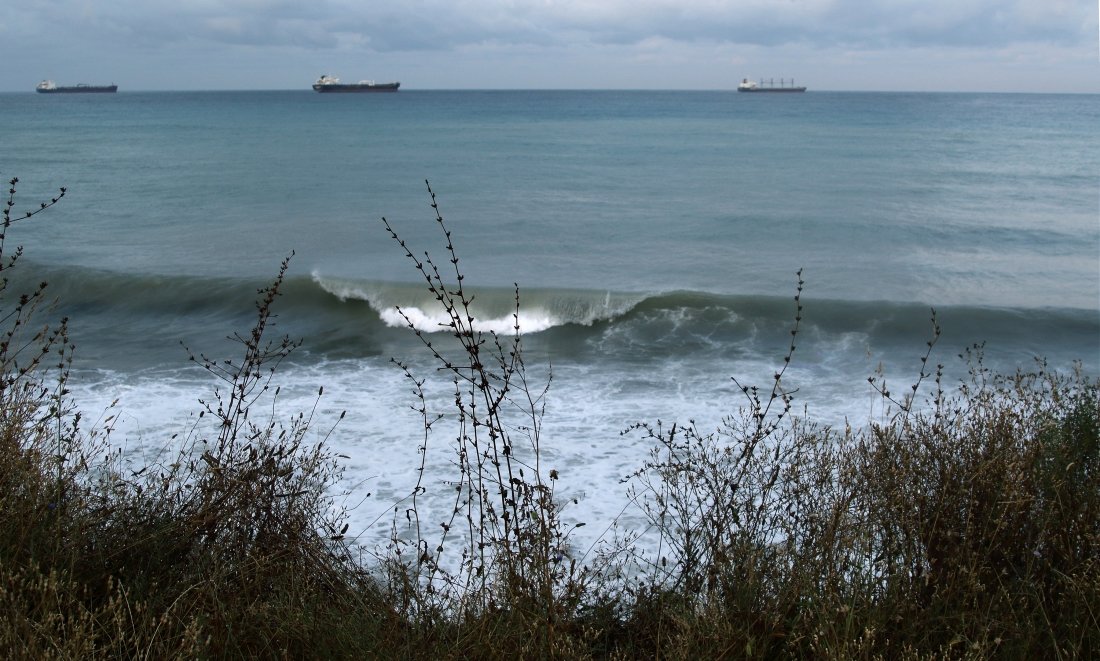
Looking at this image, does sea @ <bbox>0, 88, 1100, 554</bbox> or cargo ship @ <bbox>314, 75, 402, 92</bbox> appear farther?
cargo ship @ <bbox>314, 75, 402, 92</bbox>

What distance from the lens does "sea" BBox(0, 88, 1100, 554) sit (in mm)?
9523

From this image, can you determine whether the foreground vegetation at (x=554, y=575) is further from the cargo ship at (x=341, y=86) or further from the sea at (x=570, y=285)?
the cargo ship at (x=341, y=86)

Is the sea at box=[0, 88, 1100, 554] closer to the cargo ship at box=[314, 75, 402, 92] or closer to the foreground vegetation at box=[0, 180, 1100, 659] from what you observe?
the foreground vegetation at box=[0, 180, 1100, 659]

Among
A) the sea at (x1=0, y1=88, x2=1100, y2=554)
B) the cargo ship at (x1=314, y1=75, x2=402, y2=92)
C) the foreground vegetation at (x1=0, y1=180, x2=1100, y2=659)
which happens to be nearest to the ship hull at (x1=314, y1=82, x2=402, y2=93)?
the cargo ship at (x1=314, y1=75, x2=402, y2=92)

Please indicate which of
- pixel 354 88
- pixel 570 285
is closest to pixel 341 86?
pixel 354 88

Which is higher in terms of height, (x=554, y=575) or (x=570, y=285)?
(x=554, y=575)

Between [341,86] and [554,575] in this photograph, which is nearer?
[554,575]

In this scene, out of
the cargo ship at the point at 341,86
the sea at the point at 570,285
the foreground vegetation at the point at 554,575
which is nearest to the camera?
the foreground vegetation at the point at 554,575

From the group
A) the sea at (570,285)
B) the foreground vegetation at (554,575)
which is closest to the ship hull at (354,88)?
the sea at (570,285)

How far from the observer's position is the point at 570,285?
16953 millimetres

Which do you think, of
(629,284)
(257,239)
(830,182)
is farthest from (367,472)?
(830,182)

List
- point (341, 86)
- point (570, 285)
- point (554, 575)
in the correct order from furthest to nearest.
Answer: point (341, 86)
point (570, 285)
point (554, 575)

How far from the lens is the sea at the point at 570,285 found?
952 cm

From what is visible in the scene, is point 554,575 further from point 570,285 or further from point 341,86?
point 341,86
